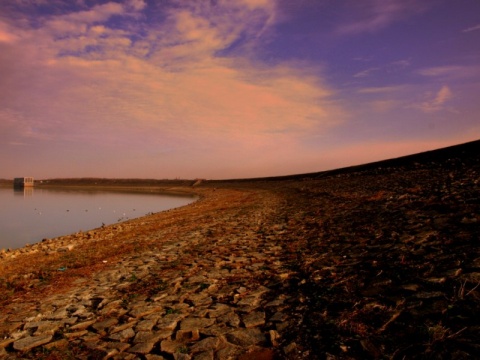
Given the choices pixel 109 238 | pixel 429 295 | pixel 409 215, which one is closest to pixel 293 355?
pixel 429 295

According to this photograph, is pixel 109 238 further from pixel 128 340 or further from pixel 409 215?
pixel 409 215

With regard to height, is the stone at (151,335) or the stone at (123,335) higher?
the stone at (151,335)

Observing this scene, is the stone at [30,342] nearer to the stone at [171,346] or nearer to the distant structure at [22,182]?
the stone at [171,346]

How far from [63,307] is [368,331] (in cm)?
596

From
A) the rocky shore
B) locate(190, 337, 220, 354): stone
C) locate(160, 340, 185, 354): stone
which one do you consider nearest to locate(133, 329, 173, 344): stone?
the rocky shore

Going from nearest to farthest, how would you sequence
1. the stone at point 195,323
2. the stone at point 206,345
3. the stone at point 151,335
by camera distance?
1. the stone at point 206,345
2. the stone at point 151,335
3. the stone at point 195,323

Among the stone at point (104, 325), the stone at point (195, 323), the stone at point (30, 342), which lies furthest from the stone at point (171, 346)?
the stone at point (30, 342)

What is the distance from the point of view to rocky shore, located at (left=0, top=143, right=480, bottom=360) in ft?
13.6

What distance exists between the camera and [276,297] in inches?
235

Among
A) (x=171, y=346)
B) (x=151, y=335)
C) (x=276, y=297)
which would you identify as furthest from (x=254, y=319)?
(x=151, y=335)

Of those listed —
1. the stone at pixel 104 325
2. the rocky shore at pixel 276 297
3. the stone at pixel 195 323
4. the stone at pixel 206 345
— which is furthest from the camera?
the stone at pixel 104 325

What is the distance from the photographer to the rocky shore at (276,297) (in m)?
4.16

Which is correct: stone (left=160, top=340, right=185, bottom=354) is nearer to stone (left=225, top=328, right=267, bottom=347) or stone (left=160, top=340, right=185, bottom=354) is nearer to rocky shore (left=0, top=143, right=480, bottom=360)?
rocky shore (left=0, top=143, right=480, bottom=360)

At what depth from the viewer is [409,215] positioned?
34.3 feet
